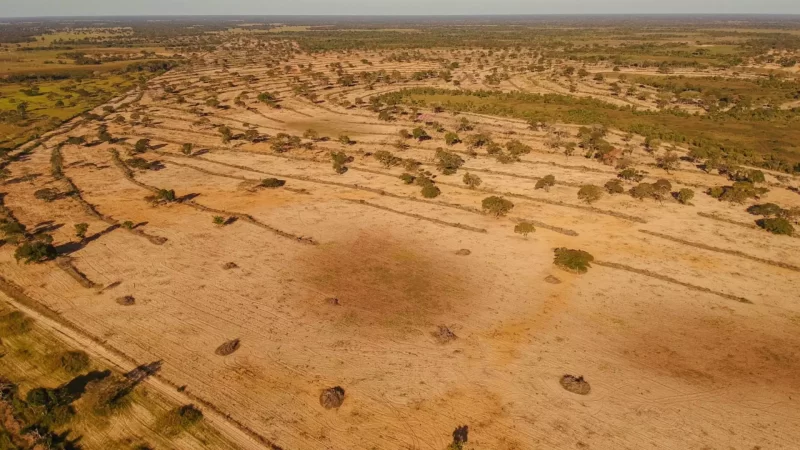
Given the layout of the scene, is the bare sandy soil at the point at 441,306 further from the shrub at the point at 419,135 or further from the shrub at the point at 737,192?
the shrub at the point at 419,135

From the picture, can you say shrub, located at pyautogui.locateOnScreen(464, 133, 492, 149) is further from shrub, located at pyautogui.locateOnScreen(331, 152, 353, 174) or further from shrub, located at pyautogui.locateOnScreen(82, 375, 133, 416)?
shrub, located at pyautogui.locateOnScreen(82, 375, 133, 416)

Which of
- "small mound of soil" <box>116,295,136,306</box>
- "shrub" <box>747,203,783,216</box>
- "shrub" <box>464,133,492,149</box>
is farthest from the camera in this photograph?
Answer: "shrub" <box>464,133,492,149</box>

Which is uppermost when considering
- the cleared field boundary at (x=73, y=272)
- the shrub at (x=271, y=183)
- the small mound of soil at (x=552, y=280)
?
the shrub at (x=271, y=183)

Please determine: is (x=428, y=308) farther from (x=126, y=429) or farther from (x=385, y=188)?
(x=385, y=188)

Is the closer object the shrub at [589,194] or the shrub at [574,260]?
the shrub at [574,260]

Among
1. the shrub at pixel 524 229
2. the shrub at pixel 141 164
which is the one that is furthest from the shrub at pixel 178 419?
the shrub at pixel 141 164

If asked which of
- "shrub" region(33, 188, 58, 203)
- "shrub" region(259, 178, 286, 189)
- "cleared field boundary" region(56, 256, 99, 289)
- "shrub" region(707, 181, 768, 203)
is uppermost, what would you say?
"shrub" region(707, 181, 768, 203)

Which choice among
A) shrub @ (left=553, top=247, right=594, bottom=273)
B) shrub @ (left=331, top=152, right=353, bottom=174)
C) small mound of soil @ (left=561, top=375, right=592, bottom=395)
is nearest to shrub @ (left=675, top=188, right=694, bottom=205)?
shrub @ (left=553, top=247, right=594, bottom=273)

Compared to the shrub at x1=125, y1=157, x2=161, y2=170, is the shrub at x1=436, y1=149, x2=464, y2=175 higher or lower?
the shrub at x1=436, y1=149, x2=464, y2=175
